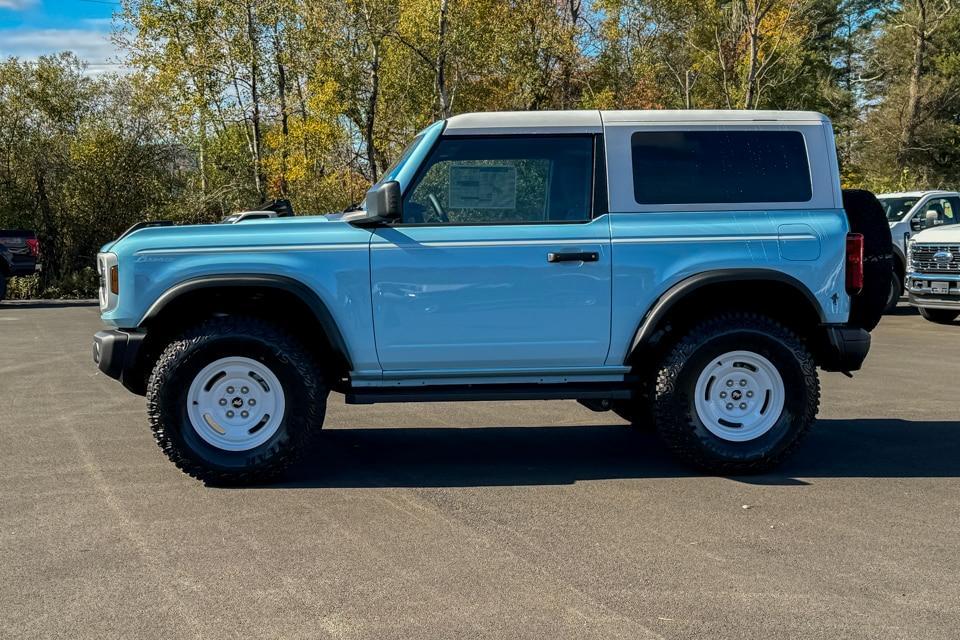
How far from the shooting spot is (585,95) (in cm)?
3178

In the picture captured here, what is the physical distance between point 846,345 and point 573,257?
5.68ft

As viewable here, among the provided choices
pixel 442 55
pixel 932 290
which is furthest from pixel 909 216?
pixel 442 55

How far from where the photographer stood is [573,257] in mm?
5711

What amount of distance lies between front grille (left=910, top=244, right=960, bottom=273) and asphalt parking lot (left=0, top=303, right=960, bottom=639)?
23.4 feet

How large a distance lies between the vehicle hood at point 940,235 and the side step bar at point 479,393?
1018 centimetres

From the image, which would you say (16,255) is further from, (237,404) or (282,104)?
(237,404)

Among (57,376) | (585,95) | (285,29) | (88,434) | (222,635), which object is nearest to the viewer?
(222,635)

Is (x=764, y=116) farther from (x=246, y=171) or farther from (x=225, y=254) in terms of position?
(x=246, y=171)

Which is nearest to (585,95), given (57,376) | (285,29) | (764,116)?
(285,29)

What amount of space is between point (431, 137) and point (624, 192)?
1.20 meters

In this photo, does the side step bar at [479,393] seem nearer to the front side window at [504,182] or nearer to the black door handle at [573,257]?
the black door handle at [573,257]

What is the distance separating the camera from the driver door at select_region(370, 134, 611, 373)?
18.7 feet

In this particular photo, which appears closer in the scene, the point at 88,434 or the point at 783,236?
the point at 783,236

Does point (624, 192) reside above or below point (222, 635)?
above
